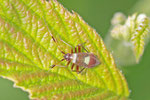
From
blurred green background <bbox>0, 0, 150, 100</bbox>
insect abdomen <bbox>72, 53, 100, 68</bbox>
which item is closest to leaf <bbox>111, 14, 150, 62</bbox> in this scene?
insect abdomen <bbox>72, 53, 100, 68</bbox>

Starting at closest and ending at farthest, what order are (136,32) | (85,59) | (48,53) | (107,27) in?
1. (136,32)
2. (48,53)
3. (85,59)
4. (107,27)

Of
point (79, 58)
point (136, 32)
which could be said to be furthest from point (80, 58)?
point (136, 32)

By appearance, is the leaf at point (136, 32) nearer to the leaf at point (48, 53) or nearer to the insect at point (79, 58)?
the leaf at point (48, 53)

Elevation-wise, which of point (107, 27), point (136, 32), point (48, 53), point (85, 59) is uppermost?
point (107, 27)

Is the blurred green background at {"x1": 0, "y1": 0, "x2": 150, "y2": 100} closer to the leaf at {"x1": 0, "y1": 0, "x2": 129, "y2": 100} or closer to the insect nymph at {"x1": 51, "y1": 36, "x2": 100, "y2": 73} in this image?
the insect nymph at {"x1": 51, "y1": 36, "x2": 100, "y2": 73}

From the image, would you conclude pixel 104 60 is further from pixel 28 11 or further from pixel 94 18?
pixel 94 18

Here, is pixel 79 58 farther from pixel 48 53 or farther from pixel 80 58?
pixel 48 53

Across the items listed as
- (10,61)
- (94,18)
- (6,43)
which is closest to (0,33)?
(6,43)
